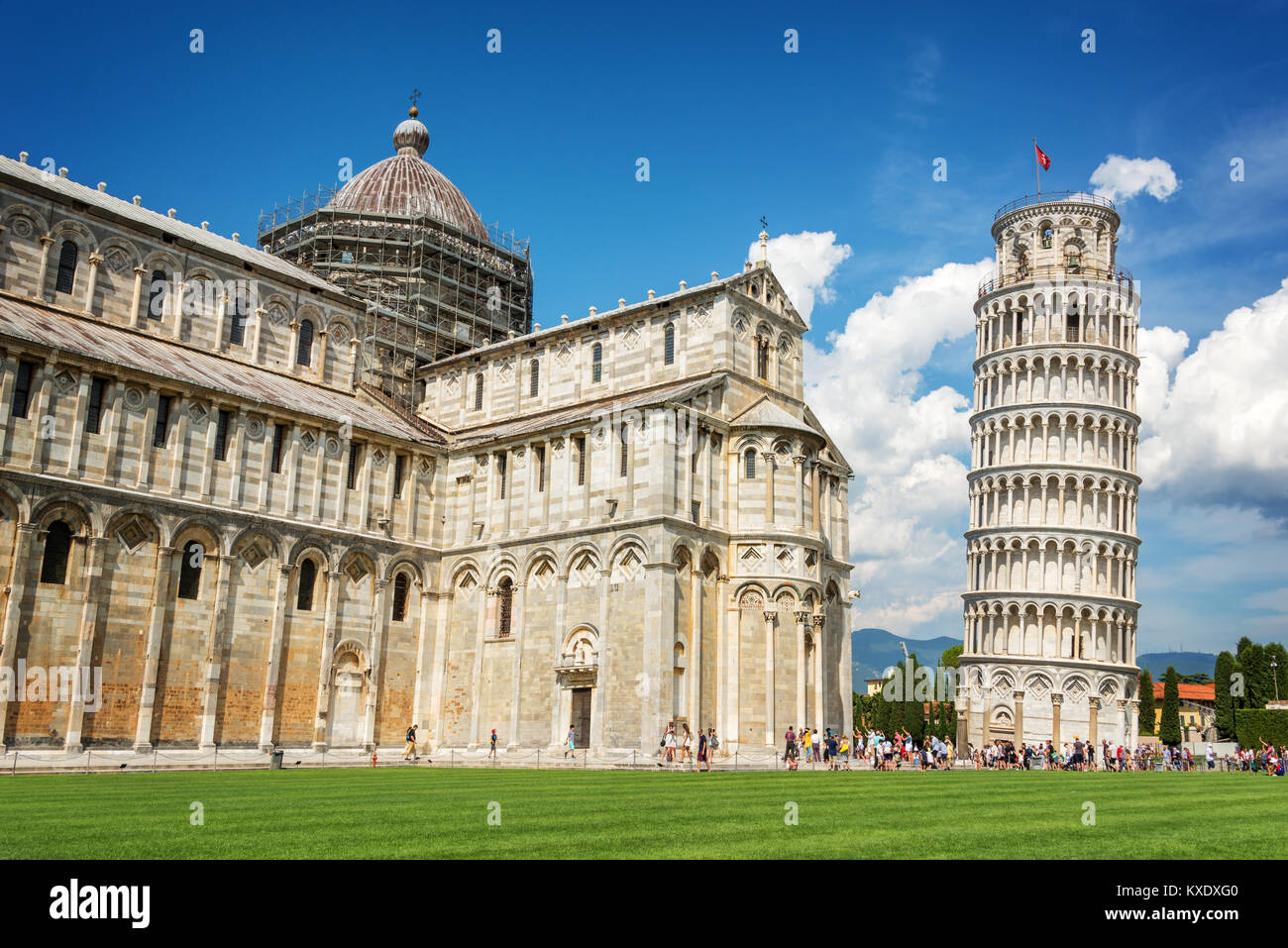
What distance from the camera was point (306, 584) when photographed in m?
43.4

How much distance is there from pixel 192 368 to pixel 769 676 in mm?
26504

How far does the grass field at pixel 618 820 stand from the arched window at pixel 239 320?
27.5 metres

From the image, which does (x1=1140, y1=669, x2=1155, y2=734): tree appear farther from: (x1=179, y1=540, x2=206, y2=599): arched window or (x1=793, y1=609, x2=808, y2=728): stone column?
(x1=179, y1=540, x2=206, y2=599): arched window

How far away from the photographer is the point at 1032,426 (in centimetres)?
7856

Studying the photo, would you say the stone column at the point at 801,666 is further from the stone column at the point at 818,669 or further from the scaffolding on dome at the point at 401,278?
the scaffolding on dome at the point at 401,278

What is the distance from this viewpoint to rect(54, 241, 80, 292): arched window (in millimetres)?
42281

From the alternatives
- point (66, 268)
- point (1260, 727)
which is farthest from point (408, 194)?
point (1260, 727)

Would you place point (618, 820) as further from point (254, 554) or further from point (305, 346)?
point (305, 346)

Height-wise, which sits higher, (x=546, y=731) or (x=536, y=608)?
(x=536, y=608)

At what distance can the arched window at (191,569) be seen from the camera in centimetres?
3922

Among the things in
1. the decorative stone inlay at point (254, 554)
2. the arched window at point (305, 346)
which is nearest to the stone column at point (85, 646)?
the decorative stone inlay at point (254, 554)

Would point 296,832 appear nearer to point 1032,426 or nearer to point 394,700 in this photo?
point 394,700
